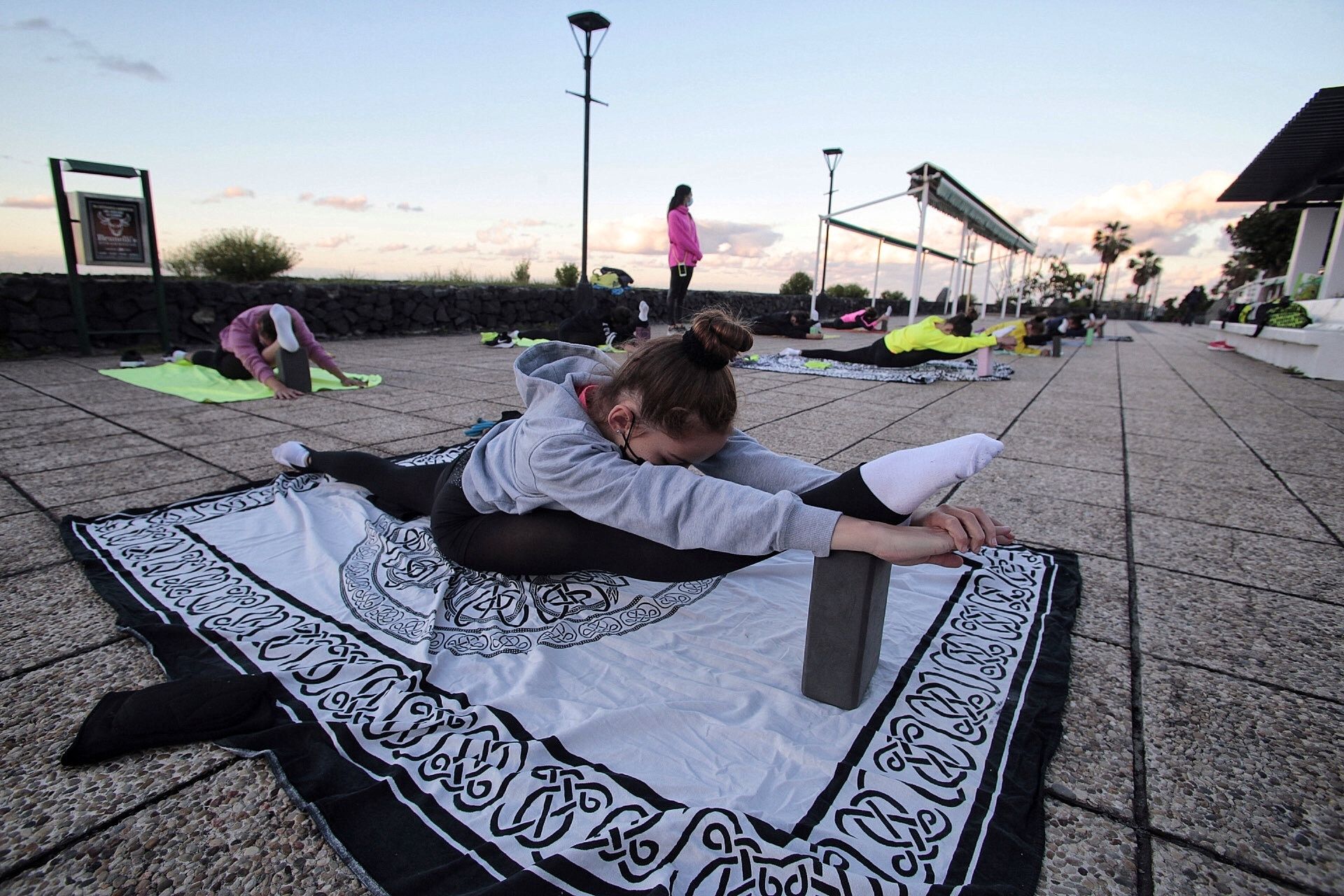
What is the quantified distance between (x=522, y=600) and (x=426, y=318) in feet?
29.8

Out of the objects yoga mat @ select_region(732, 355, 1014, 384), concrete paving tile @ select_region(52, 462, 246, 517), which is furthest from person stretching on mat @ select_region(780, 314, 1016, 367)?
concrete paving tile @ select_region(52, 462, 246, 517)

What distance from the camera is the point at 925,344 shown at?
6543mm

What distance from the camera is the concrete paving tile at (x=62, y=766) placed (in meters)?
0.94

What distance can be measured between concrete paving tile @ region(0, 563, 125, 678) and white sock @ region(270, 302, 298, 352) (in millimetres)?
3157

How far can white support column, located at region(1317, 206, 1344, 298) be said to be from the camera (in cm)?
891

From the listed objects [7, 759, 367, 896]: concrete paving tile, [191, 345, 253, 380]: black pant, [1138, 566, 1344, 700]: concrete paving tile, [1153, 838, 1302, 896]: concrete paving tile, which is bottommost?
[7, 759, 367, 896]: concrete paving tile

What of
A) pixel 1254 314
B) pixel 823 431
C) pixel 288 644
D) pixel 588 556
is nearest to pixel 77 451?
pixel 288 644

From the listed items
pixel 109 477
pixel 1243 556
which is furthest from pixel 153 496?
pixel 1243 556

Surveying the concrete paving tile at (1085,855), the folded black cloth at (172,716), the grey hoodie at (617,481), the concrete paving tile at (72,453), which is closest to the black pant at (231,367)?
the concrete paving tile at (72,453)

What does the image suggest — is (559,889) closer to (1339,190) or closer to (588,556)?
(588,556)

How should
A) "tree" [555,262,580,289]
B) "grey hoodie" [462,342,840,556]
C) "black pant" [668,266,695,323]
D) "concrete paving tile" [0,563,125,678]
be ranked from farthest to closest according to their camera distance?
"tree" [555,262,580,289]
"black pant" [668,266,695,323]
"concrete paving tile" [0,563,125,678]
"grey hoodie" [462,342,840,556]

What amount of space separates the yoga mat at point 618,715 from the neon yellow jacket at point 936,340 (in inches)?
195

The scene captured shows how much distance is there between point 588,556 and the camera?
1554 millimetres

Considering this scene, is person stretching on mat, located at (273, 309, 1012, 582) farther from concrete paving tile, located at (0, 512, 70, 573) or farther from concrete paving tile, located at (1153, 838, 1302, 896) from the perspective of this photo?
concrete paving tile, located at (0, 512, 70, 573)
